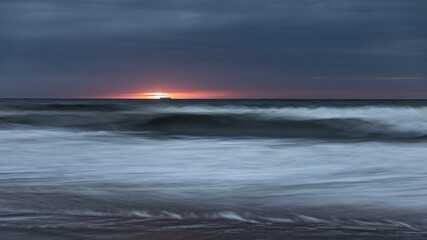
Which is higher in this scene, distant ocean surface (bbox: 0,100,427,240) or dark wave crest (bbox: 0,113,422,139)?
dark wave crest (bbox: 0,113,422,139)

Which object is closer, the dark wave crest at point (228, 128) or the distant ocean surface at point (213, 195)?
the distant ocean surface at point (213, 195)

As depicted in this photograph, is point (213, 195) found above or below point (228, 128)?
below

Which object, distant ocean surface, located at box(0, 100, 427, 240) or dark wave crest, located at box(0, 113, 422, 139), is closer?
distant ocean surface, located at box(0, 100, 427, 240)

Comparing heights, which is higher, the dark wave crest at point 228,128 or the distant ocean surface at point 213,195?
the dark wave crest at point 228,128

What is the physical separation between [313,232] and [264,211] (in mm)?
827

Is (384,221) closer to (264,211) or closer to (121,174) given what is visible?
(264,211)

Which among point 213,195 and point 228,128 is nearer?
point 213,195

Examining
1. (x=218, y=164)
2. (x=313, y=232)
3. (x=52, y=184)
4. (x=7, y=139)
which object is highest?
(x=7, y=139)

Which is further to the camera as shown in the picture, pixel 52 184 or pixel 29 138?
pixel 29 138

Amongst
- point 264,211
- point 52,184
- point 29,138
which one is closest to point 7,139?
point 29,138

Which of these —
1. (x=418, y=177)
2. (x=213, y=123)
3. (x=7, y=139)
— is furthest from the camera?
(x=213, y=123)

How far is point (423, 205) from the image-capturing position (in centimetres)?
454

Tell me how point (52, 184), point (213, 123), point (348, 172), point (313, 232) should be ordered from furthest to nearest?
point (213, 123) → point (348, 172) → point (52, 184) → point (313, 232)

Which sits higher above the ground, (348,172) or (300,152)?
(300,152)
